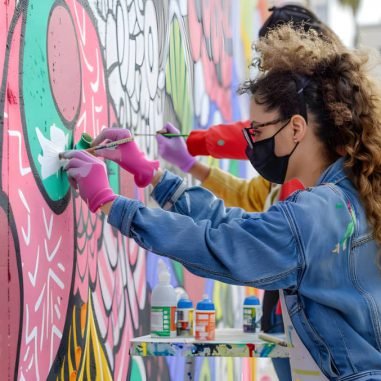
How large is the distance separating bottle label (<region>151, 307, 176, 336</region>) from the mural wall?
0.69 ft

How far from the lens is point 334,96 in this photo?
2.78 metres

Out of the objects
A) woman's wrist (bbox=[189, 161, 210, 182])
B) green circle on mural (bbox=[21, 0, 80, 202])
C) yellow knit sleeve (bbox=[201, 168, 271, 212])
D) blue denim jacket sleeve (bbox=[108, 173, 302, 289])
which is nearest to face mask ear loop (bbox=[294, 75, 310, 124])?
blue denim jacket sleeve (bbox=[108, 173, 302, 289])

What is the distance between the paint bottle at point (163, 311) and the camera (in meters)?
3.42

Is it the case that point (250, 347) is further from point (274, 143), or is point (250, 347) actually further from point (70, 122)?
point (70, 122)

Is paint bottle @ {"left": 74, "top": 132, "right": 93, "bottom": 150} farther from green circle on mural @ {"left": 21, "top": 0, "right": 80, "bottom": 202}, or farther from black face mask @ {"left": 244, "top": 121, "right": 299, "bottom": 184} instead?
black face mask @ {"left": 244, "top": 121, "right": 299, "bottom": 184}

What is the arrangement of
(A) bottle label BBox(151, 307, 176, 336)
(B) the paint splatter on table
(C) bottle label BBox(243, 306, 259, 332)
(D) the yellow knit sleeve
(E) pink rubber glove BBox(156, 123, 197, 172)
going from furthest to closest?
(D) the yellow knit sleeve, (E) pink rubber glove BBox(156, 123, 197, 172), (C) bottle label BBox(243, 306, 259, 332), (A) bottle label BBox(151, 307, 176, 336), (B) the paint splatter on table

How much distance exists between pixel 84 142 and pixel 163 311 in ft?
2.50

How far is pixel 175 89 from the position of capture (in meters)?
4.81

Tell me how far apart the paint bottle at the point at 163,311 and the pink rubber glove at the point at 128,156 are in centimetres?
58

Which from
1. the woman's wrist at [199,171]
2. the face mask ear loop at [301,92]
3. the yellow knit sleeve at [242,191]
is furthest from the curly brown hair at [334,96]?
the yellow knit sleeve at [242,191]

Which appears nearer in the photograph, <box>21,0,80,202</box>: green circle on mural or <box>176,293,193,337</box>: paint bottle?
<box>21,0,80,202</box>: green circle on mural

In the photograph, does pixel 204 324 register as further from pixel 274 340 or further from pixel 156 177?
pixel 156 177

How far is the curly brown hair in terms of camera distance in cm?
267

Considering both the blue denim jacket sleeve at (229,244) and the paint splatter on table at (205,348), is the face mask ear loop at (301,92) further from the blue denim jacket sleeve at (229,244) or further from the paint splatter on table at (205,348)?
the paint splatter on table at (205,348)
